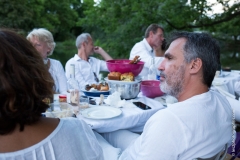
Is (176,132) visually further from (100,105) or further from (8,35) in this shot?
(100,105)

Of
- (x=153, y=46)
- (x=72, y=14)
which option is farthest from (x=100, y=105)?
(x=72, y=14)

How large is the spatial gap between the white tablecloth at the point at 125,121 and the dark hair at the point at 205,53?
31.2 inches

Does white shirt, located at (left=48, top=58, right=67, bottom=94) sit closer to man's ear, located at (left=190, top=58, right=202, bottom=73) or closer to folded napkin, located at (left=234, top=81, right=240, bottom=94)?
man's ear, located at (left=190, top=58, right=202, bottom=73)

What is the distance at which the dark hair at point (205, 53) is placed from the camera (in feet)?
4.63

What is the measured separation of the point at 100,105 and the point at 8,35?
151 centimetres

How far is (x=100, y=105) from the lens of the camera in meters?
2.27

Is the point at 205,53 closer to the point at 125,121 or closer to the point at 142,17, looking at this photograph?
the point at 125,121

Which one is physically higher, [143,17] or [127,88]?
[143,17]

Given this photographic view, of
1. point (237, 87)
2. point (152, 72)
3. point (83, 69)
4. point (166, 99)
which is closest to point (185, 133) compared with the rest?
point (166, 99)

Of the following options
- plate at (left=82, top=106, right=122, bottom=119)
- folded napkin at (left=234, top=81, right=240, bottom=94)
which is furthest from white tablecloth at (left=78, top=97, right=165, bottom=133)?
folded napkin at (left=234, top=81, right=240, bottom=94)

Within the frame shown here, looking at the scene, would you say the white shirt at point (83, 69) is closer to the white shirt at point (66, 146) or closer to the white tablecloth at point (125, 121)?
the white tablecloth at point (125, 121)

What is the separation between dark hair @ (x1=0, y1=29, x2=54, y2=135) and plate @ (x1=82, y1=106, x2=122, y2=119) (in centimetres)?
110

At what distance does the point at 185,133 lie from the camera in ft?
3.92

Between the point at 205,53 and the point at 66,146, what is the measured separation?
97cm
